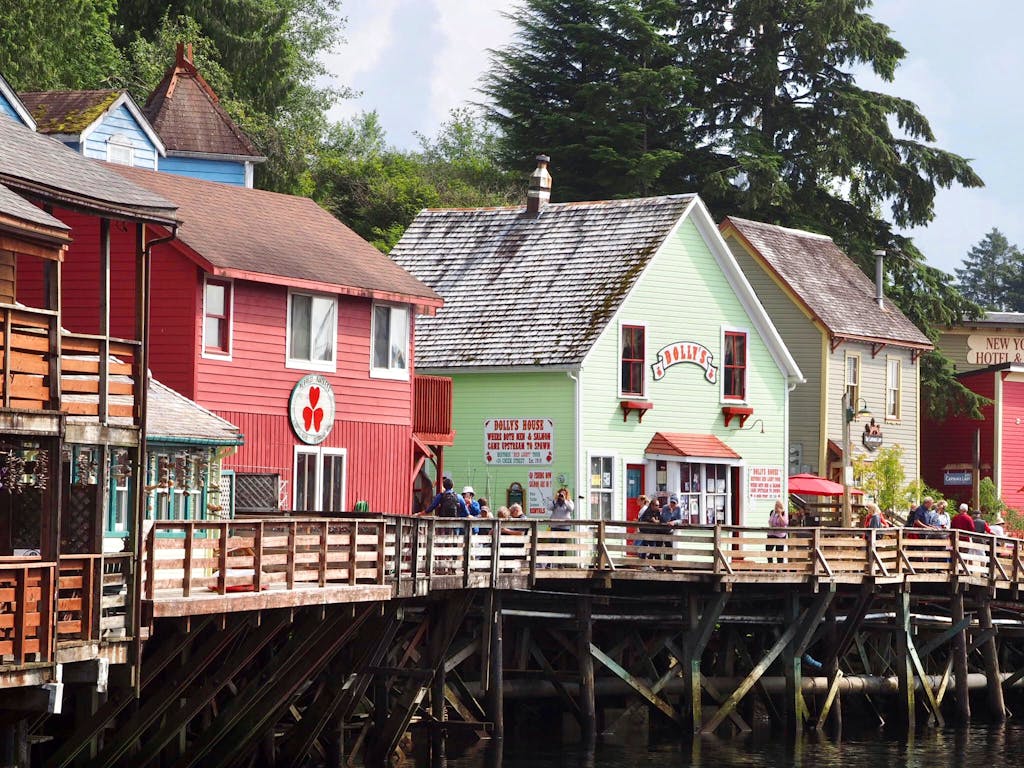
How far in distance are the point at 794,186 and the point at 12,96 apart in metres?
34.6

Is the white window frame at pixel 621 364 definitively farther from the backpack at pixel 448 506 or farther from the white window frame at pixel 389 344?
the backpack at pixel 448 506

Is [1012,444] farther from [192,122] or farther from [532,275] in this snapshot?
[192,122]

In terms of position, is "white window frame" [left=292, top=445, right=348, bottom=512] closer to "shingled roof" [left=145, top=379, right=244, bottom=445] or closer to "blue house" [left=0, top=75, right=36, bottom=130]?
"shingled roof" [left=145, top=379, right=244, bottom=445]

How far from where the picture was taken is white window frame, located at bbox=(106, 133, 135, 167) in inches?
1757

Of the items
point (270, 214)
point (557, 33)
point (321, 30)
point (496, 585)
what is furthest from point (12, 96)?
point (321, 30)

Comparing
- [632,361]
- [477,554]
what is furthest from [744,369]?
[477,554]

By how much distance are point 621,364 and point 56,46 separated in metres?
21.6

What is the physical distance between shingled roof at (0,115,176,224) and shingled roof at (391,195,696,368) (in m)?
18.4

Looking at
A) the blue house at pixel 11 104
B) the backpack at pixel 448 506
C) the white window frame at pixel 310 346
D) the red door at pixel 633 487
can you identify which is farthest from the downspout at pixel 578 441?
the blue house at pixel 11 104

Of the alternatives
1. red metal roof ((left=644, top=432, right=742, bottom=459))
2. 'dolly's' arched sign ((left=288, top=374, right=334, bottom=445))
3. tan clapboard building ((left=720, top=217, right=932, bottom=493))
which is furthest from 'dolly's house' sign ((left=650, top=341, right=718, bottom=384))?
'dolly's' arched sign ((left=288, top=374, right=334, bottom=445))

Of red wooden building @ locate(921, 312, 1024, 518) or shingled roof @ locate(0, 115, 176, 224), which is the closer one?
shingled roof @ locate(0, 115, 176, 224)

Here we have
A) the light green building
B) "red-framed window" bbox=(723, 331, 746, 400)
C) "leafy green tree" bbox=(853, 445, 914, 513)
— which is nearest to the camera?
the light green building

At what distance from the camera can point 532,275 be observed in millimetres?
42969

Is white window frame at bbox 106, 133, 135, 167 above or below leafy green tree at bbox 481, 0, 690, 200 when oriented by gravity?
below
